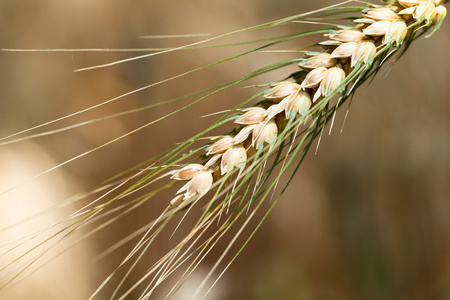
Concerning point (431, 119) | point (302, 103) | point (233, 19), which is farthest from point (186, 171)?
point (431, 119)

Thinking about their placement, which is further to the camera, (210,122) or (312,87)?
(210,122)

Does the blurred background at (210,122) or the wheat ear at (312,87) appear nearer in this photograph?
the wheat ear at (312,87)

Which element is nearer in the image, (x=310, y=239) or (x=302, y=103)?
(x=302, y=103)

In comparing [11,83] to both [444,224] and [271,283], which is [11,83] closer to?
[271,283]

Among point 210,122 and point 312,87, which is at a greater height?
point 312,87

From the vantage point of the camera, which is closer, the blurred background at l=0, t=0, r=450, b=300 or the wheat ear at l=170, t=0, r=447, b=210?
the wheat ear at l=170, t=0, r=447, b=210

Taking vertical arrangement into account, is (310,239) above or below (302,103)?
below

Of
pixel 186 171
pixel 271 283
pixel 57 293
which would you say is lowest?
pixel 271 283
